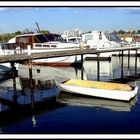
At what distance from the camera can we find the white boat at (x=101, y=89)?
23.0 metres

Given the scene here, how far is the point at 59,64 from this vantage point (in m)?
44.5

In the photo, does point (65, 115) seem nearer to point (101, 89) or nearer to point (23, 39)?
point (101, 89)

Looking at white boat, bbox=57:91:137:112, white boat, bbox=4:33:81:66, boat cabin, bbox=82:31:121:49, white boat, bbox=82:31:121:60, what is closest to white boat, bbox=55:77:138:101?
white boat, bbox=57:91:137:112

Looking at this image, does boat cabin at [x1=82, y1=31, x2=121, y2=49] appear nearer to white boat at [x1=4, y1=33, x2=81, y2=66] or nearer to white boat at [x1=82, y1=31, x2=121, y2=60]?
white boat at [x1=82, y1=31, x2=121, y2=60]

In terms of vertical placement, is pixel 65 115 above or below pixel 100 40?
below

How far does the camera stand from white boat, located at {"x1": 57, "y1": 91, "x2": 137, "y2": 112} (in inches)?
864

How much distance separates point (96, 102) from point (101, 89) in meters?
1.03

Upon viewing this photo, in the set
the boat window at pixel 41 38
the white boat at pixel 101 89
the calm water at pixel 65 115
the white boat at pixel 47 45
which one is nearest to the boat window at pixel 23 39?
the white boat at pixel 47 45

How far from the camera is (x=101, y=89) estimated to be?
2366 cm

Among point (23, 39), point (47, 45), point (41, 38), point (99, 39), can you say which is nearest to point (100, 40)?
point (99, 39)

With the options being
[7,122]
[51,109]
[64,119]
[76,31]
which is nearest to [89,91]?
[51,109]

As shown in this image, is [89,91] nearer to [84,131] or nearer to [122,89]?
[122,89]

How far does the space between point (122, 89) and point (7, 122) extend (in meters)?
8.46

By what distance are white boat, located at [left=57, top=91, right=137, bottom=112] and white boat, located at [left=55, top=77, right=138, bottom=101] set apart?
0.30 meters
